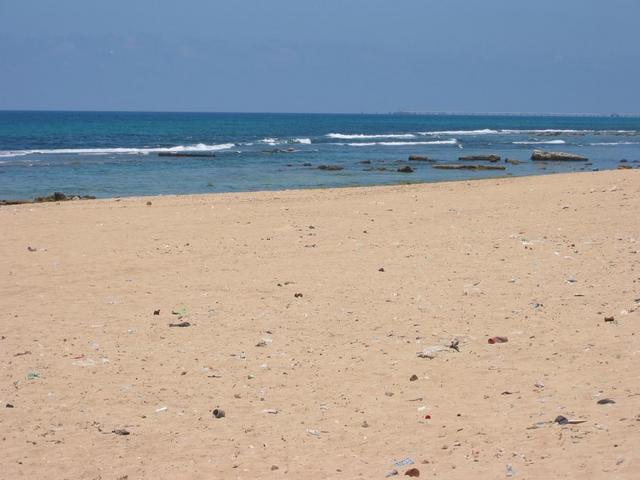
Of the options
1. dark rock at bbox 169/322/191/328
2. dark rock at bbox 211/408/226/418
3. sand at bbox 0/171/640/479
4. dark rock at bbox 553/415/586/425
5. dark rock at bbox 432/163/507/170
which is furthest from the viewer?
dark rock at bbox 432/163/507/170

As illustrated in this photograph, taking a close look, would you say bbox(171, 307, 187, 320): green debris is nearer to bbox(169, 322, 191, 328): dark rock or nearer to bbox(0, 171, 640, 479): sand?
bbox(0, 171, 640, 479): sand

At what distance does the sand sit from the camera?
5164mm

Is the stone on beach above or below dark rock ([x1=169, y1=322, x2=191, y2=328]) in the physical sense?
above

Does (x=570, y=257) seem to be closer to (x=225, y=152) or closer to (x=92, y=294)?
(x=92, y=294)

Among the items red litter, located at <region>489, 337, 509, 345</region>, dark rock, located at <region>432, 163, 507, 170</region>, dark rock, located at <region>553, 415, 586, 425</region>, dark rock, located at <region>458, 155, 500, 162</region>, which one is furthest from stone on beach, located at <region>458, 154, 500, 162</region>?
dark rock, located at <region>553, 415, 586, 425</region>

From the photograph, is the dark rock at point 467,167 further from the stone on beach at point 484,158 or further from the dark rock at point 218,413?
the dark rock at point 218,413

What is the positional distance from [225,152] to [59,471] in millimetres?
43935

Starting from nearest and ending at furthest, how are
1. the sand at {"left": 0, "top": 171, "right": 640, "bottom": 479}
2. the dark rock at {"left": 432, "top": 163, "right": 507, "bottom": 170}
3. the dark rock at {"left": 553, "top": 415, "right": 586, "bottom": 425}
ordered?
the sand at {"left": 0, "top": 171, "right": 640, "bottom": 479} → the dark rock at {"left": 553, "top": 415, "right": 586, "bottom": 425} → the dark rock at {"left": 432, "top": 163, "right": 507, "bottom": 170}

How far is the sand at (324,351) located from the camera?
5.16 metres

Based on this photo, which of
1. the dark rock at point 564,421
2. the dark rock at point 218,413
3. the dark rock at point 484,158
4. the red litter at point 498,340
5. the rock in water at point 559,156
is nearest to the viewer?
the dark rock at point 564,421

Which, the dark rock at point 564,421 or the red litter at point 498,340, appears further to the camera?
the red litter at point 498,340

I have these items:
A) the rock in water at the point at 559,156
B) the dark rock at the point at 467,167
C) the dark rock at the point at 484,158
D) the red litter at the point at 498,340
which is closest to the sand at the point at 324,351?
the red litter at the point at 498,340

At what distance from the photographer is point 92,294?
9.52 metres

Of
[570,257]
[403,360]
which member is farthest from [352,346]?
[570,257]
